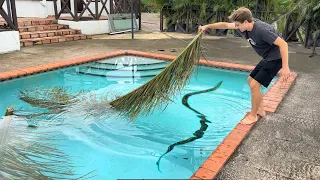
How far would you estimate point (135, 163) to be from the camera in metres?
3.08

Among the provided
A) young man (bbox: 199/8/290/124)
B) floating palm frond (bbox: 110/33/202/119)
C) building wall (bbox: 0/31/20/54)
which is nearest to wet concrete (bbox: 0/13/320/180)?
building wall (bbox: 0/31/20/54)

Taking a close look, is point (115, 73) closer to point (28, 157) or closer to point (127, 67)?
point (127, 67)

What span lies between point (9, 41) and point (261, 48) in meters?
6.88

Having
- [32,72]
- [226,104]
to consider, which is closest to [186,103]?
[226,104]

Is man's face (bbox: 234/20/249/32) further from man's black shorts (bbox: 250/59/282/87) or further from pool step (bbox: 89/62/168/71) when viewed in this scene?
pool step (bbox: 89/62/168/71)

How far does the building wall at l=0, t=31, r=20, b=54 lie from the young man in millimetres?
6211

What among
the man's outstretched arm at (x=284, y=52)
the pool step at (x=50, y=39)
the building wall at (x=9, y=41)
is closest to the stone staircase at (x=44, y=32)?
the pool step at (x=50, y=39)

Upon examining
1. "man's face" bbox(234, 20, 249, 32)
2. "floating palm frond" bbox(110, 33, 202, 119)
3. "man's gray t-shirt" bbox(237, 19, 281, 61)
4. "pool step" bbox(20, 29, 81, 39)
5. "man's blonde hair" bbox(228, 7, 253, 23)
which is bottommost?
"floating palm frond" bbox(110, 33, 202, 119)

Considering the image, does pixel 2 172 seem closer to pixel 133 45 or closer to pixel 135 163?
pixel 135 163

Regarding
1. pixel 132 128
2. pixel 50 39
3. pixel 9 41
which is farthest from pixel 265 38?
pixel 50 39

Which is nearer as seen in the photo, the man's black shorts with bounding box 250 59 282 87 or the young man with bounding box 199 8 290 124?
the young man with bounding box 199 8 290 124

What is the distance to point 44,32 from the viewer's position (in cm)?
982

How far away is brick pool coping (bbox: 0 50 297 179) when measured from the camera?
253cm

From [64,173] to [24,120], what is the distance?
110 centimetres
